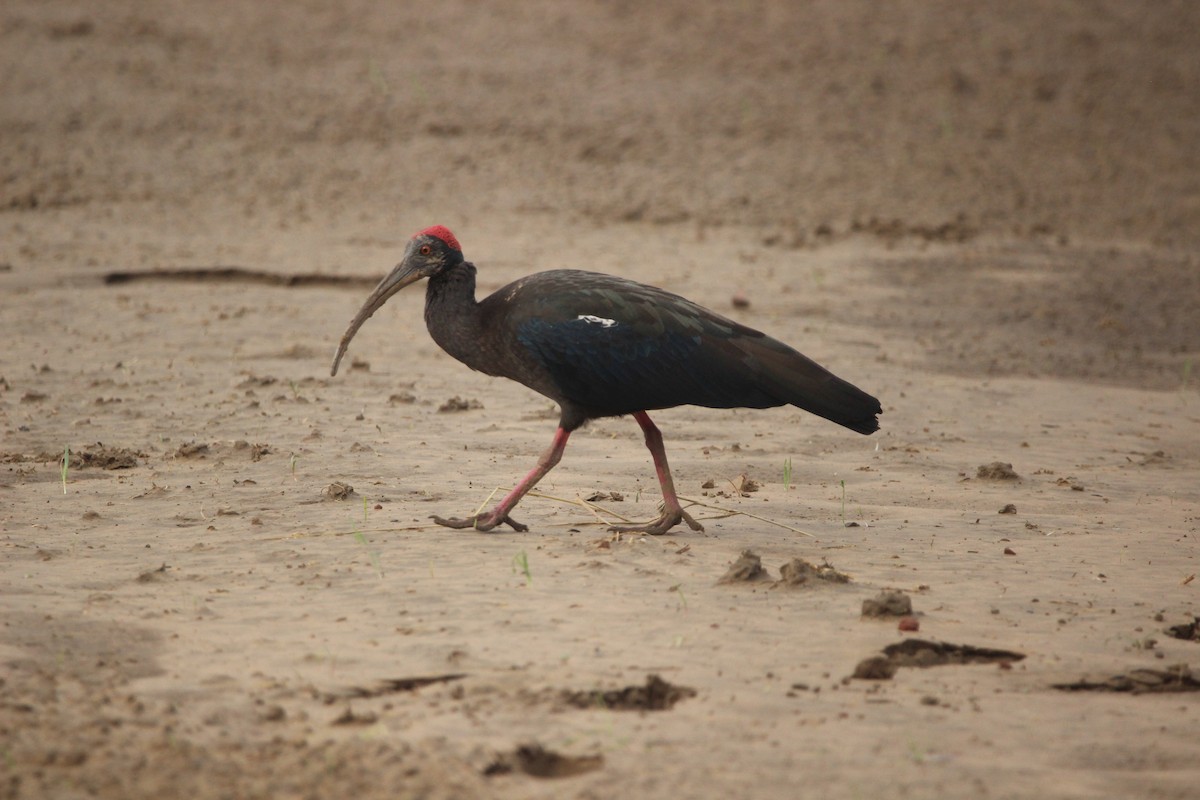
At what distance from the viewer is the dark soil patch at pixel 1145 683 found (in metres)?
5.00

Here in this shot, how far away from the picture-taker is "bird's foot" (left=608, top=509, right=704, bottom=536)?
6.48m

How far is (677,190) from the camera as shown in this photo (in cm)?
1520

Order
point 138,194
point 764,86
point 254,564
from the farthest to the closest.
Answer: point 764,86 < point 138,194 < point 254,564

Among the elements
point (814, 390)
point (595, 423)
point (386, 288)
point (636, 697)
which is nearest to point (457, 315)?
point (386, 288)

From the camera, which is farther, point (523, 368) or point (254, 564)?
point (523, 368)

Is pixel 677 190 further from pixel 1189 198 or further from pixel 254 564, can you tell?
pixel 254 564

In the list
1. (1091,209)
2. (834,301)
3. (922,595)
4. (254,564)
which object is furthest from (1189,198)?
(254,564)

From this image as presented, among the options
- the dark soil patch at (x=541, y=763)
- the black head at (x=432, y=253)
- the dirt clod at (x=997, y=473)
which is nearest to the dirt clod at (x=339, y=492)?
the black head at (x=432, y=253)

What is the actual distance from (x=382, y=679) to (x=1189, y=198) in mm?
13746

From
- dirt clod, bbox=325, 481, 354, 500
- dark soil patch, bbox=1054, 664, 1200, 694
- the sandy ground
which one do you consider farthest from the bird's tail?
dirt clod, bbox=325, 481, 354, 500

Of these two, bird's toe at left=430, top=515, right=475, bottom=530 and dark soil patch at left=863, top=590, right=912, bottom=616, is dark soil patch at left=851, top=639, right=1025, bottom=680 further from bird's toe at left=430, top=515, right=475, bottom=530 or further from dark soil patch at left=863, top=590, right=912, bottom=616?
bird's toe at left=430, top=515, right=475, bottom=530

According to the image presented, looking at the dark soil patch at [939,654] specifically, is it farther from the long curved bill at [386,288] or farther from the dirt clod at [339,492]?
the long curved bill at [386,288]

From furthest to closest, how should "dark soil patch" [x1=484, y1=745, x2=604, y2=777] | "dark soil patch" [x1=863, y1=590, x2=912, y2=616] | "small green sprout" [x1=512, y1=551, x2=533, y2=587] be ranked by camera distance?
"small green sprout" [x1=512, y1=551, x2=533, y2=587] → "dark soil patch" [x1=863, y1=590, x2=912, y2=616] → "dark soil patch" [x1=484, y1=745, x2=604, y2=777]

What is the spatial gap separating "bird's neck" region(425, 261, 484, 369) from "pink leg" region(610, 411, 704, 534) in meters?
0.81
